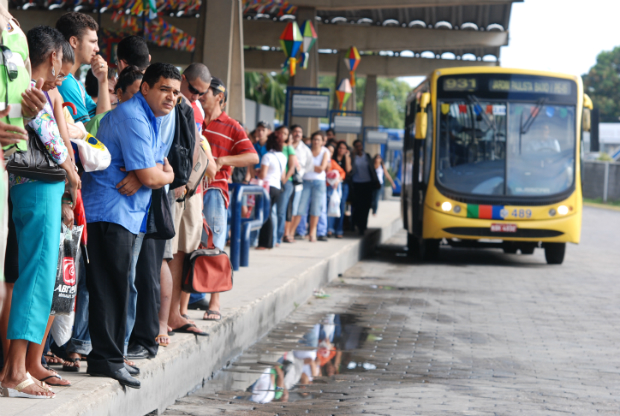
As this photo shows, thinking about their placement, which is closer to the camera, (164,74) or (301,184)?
(164,74)

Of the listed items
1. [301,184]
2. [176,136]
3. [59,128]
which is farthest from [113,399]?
[301,184]

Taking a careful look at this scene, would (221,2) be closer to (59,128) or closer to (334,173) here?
(334,173)

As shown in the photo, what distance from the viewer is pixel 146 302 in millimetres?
5129

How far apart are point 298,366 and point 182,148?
1981 millimetres

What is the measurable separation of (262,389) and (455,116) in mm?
9692

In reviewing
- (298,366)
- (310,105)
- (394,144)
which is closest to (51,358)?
(298,366)

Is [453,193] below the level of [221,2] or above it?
below

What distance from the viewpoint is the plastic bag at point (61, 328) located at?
4.68 m

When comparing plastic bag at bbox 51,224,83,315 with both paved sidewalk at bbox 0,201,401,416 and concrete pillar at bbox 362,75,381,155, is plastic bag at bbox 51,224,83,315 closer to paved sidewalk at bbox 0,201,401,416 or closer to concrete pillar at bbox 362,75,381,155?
paved sidewalk at bbox 0,201,401,416

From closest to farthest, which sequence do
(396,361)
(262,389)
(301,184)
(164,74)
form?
(164,74), (262,389), (396,361), (301,184)

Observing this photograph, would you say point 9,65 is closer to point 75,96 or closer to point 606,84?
point 75,96

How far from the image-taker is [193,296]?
7.37m

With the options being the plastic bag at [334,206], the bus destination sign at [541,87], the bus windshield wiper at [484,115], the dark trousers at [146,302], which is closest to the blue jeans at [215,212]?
the dark trousers at [146,302]

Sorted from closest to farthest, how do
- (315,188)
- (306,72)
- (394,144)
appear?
1. (315,188)
2. (306,72)
3. (394,144)
